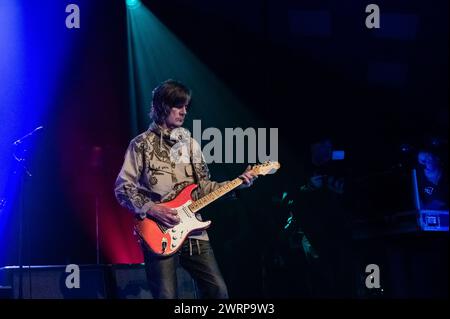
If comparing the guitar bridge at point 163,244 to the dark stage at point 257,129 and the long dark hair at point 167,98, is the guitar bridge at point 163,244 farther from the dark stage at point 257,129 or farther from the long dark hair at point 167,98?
the dark stage at point 257,129

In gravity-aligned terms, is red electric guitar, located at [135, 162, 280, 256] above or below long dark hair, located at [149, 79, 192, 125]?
below

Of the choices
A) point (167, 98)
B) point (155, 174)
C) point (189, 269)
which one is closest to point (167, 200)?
point (155, 174)

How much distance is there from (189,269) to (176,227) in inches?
12.0

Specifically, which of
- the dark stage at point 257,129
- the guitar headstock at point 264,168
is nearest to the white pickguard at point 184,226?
the guitar headstock at point 264,168

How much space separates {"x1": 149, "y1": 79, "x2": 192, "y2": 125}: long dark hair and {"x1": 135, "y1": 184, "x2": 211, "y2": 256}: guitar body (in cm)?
59

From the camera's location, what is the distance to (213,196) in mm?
4402

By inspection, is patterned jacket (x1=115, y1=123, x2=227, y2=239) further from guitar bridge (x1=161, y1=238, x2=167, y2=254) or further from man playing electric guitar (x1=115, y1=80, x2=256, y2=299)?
guitar bridge (x1=161, y1=238, x2=167, y2=254)

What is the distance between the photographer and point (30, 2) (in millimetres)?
6359

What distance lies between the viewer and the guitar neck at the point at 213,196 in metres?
4.33

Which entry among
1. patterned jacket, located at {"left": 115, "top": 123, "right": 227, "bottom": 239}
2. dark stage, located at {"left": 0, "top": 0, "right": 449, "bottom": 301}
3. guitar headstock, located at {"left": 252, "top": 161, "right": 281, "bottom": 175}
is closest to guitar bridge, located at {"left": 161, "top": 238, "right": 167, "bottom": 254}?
patterned jacket, located at {"left": 115, "top": 123, "right": 227, "bottom": 239}

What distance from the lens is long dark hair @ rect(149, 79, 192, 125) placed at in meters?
4.44

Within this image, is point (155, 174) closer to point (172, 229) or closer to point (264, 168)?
point (172, 229)
